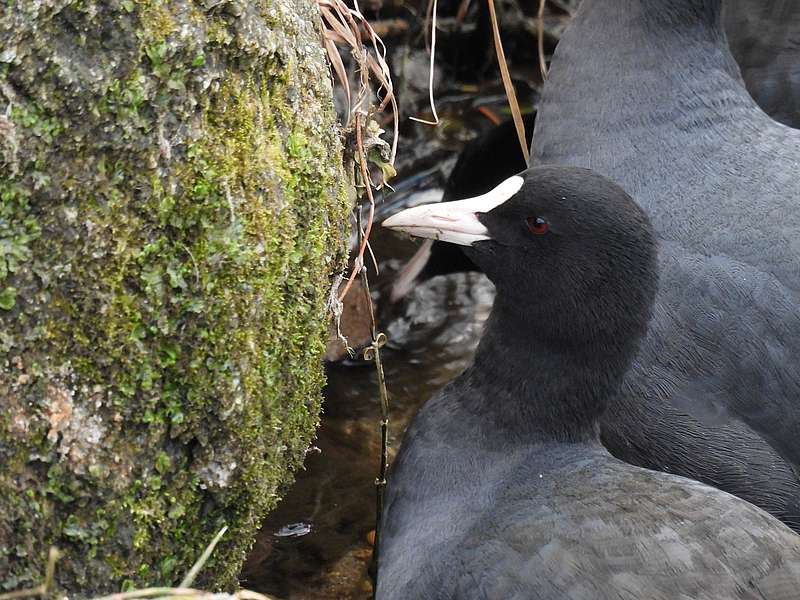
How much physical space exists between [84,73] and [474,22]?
177 inches

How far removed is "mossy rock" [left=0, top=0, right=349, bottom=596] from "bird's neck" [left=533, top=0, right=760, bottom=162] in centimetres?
144

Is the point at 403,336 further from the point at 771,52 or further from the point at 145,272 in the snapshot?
the point at 145,272

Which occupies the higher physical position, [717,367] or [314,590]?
[717,367]

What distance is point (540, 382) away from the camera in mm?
3029

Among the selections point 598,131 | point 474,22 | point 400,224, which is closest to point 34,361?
point 400,224

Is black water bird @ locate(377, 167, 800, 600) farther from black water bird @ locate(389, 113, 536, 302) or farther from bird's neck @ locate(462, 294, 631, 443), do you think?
black water bird @ locate(389, 113, 536, 302)

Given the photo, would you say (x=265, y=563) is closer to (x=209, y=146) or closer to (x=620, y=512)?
(x=620, y=512)

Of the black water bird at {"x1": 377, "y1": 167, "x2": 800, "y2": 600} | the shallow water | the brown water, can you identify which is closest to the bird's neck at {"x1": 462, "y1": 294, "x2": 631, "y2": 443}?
the black water bird at {"x1": 377, "y1": 167, "x2": 800, "y2": 600}

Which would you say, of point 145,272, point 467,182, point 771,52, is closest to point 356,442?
point 467,182

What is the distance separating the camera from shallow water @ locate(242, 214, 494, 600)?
3607 millimetres

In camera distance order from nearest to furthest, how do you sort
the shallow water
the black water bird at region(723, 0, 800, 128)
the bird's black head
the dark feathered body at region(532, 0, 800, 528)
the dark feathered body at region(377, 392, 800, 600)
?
the dark feathered body at region(377, 392, 800, 600) < the bird's black head < the dark feathered body at region(532, 0, 800, 528) < the shallow water < the black water bird at region(723, 0, 800, 128)

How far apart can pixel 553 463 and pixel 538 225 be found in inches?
23.9

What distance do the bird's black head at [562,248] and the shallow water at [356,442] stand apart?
1.01 meters

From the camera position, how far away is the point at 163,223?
7.95 feet
